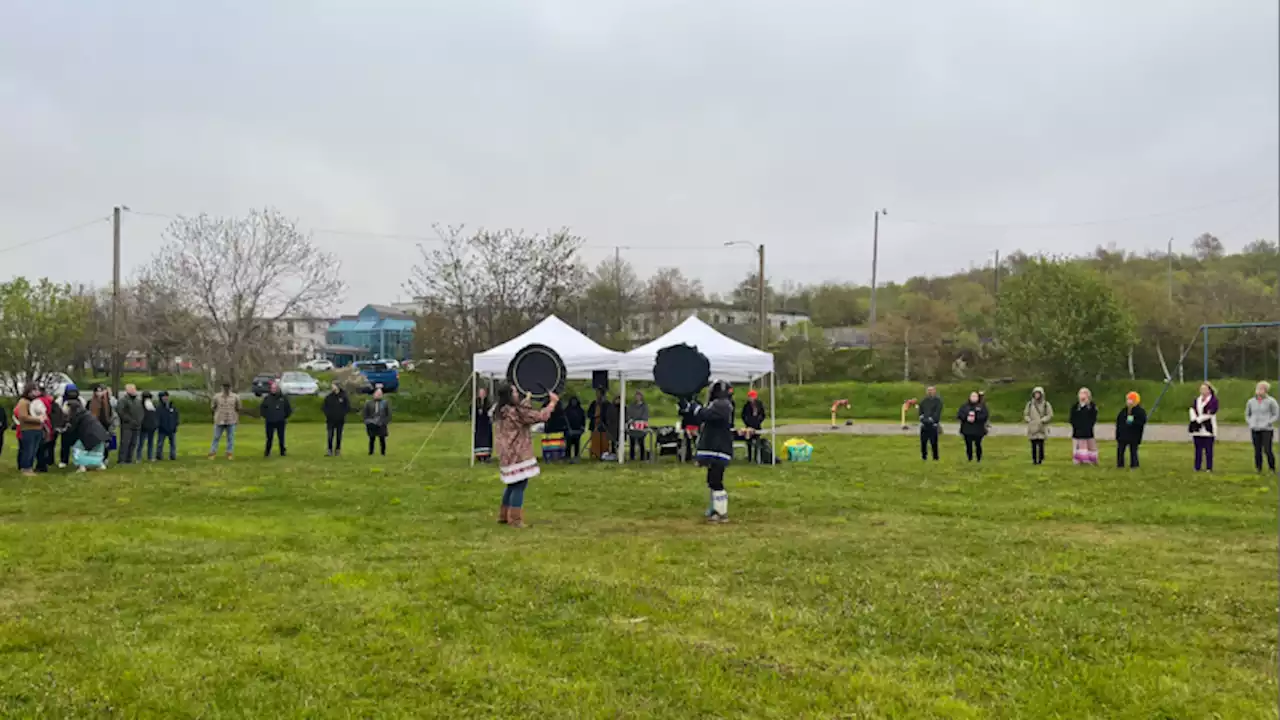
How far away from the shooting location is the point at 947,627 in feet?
21.8

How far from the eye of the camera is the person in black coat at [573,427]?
2052cm

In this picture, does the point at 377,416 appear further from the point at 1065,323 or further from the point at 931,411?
the point at 1065,323

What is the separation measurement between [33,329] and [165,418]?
22.5 m

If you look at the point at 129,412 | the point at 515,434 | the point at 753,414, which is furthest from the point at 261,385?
the point at 515,434

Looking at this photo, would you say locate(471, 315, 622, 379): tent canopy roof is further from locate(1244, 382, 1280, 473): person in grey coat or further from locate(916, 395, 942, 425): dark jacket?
locate(1244, 382, 1280, 473): person in grey coat

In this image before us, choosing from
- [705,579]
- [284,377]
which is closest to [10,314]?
[284,377]

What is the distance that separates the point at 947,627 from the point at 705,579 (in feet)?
7.11

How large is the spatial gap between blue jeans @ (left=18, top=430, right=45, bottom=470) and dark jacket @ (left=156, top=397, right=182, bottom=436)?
2.93 m

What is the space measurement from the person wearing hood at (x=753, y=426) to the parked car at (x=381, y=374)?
3236cm

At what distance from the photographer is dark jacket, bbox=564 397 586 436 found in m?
20.5

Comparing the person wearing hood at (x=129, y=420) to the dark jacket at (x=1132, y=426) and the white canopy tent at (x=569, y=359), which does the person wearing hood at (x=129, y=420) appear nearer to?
the white canopy tent at (x=569, y=359)

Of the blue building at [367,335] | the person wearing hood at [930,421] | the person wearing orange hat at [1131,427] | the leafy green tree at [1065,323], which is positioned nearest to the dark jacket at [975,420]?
the person wearing hood at [930,421]

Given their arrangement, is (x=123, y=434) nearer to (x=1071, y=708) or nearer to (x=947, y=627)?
(x=947, y=627)

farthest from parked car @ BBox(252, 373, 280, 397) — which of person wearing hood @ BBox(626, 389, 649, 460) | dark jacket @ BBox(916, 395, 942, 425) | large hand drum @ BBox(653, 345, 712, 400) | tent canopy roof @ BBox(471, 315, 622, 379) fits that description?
large hand drum @ BBox(653, 345, 712, 400)
